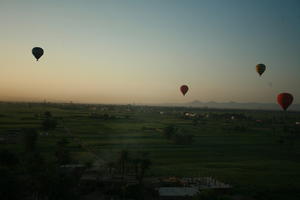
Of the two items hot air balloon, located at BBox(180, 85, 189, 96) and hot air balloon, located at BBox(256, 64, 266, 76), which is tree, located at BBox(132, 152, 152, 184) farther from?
hot air balloon, located at BBox(180, 85, 189, 96)

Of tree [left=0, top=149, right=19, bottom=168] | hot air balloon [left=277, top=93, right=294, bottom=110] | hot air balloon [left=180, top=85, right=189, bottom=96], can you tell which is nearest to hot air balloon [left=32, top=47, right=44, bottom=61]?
tree [left=0, top=149, right=19, bottom=168]

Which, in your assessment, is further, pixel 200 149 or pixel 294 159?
pixel 200 149

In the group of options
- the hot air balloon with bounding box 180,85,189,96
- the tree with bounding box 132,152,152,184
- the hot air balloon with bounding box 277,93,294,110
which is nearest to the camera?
the tree with bounding box 132,152,152,184

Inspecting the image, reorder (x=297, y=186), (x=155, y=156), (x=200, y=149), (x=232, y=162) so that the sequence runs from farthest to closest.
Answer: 1. (x=200, y=149)
2. (x=155, y=156)
3. (x=232, y=162)
4. (x=297, y=186)

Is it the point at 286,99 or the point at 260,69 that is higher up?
the point at 260,69

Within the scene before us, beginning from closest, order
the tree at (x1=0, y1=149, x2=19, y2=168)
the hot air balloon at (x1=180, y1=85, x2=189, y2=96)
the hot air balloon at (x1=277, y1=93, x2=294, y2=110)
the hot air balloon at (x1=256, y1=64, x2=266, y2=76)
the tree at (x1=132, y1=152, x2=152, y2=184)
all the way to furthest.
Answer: the tree at (x1=132, y1=152, x2=152, y2=184) < the tree at (x1=0, y1=149, x2=19, y2=168) < the hot air balloon at (x1=277, y1=93, x2=294, y2=110) < the hot air balloon at (x1=256, y1=64, x2=266, y2=76) < the hot air balloon at (x1=180, y1=85, x2=189, y2=96)

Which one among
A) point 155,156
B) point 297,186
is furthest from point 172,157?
point 297,186

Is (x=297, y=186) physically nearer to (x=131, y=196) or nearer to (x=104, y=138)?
(x=131, y=196)

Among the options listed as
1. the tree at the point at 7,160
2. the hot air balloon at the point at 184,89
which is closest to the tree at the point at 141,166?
the tree at the point at 7,160

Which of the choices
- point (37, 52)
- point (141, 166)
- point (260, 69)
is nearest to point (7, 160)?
point (141, 166)

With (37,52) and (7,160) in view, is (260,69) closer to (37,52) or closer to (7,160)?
(37,52)

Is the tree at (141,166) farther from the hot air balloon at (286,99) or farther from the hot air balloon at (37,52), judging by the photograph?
the hot air balloon at (286,99)
